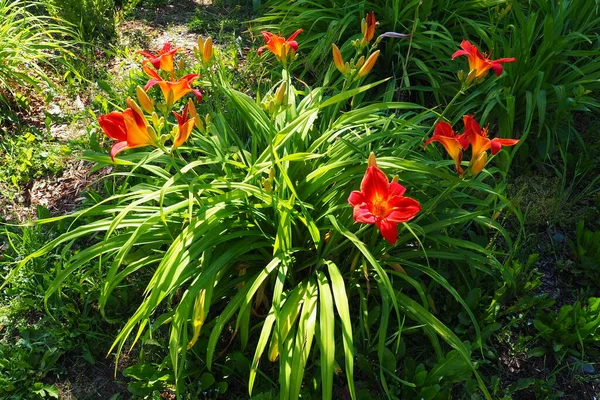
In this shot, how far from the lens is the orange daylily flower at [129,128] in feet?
4.70

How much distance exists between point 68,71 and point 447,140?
8.30 ft

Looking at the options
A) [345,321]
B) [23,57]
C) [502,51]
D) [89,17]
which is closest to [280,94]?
[345,321]

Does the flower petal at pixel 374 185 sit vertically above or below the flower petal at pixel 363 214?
above

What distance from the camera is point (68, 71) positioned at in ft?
10.2

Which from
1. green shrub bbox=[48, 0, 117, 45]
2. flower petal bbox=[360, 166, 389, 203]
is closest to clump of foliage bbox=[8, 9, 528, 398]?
flower petal bbox=[360, 166, 389, 203]

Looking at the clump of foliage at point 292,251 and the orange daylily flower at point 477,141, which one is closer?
the orange daylily flower at point 477,141

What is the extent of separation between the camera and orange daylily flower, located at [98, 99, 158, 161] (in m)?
1.43

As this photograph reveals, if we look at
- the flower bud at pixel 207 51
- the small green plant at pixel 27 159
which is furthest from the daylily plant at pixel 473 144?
the small green plant at pixel 27 159

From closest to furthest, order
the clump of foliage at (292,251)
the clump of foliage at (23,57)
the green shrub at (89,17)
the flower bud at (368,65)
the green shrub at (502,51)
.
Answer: the clump of foliage at (292,251)
the flower bud at (368,65)
the green shrub at (502,51)
the clump of foliage at (23,57)
the green shrub at (89,17)

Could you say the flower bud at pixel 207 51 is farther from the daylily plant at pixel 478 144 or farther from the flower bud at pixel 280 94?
the daylily plant at pixel 478 144

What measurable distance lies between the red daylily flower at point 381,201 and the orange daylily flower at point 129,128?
0.61 metres

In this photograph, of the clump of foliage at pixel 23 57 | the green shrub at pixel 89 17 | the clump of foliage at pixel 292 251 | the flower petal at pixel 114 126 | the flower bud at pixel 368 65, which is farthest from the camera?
the green shrub at pixel 89 17

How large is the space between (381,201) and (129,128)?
74 centimetres

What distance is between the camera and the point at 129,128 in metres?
1.42
